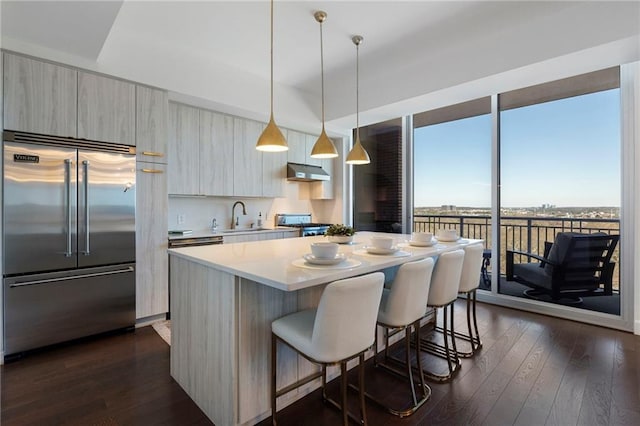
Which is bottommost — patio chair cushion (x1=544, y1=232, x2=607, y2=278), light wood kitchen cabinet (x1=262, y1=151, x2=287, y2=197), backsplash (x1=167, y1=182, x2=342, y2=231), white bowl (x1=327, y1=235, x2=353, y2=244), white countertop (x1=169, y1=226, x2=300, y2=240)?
patio chair cushion (x1=544, y1=232, x2=607, y2=278)

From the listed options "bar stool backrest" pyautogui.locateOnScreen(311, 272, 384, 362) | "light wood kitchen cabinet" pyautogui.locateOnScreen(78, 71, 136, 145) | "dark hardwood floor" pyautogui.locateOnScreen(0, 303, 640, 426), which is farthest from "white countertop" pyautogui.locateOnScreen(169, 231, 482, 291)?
"light wood kitchen cabinet" pyautogui.locateOnScreen(78, 71, 136, 145)

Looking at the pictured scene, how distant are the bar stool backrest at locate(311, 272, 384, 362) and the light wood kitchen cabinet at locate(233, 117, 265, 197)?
3117 millimetres

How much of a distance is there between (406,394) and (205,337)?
1342 mm

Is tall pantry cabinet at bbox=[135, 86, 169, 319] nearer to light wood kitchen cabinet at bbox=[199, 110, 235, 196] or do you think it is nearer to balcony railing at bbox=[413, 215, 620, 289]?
light wood kitchen cabinet at bbox=[199, 110, 235, 196]

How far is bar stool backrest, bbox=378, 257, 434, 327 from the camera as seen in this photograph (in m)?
1.82

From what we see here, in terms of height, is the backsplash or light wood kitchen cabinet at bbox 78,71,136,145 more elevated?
light wood kitchen cabinet at bbox 78,71,136,145

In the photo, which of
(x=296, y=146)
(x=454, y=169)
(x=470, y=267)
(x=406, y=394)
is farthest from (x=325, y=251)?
(x=296, y=146)

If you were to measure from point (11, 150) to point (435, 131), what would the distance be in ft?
15.6

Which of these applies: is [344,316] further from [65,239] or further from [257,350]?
[65,239]

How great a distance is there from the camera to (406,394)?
206 cm

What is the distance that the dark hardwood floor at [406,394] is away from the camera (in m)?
1.83

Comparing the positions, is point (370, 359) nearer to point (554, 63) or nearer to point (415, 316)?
point (415, 316)

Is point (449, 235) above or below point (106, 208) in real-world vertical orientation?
below

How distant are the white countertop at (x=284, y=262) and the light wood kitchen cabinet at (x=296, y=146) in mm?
2664
